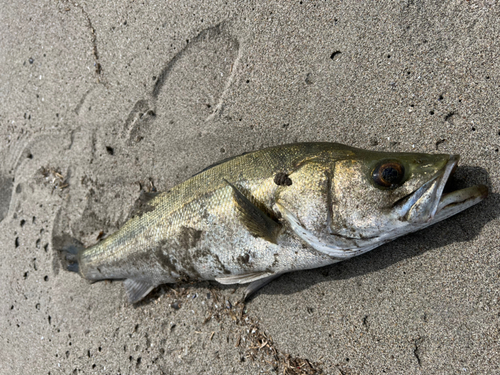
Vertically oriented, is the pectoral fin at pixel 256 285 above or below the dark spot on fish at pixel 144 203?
below

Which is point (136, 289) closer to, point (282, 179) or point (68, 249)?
point (68, 249)

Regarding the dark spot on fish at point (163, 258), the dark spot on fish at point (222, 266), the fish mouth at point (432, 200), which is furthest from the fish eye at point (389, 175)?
the dark spot on fish at point (163, 258)

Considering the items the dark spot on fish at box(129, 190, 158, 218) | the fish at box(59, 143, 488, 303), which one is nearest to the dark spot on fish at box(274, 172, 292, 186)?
the fish at box(59, 143, 488, 303)

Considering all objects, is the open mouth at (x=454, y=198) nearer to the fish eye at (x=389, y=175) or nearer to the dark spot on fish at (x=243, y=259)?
the fish eye at (x=389, y=175)

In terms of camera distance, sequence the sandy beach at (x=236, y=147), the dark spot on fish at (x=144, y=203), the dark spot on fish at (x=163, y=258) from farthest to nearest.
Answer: the dark spot on fish at (x=144, y=203)
the dark spot on fish at (x=163, y=258)
the sandy beach at (x=236, y=147)

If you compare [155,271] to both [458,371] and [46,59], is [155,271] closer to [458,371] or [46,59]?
[458,371]

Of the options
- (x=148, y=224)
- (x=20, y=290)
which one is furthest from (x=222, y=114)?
(x=20, y=290)

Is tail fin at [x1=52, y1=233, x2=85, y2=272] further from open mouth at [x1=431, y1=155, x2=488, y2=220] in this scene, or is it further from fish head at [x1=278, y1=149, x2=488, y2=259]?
open mouth at [x1=431, y1=155, x2=488, y2=220]

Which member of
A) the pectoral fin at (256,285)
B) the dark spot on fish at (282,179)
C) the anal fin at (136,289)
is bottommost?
the pectoral fin at (256,285)
